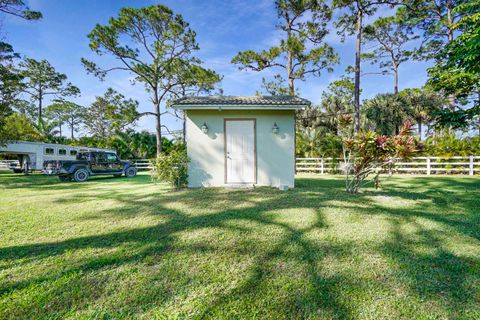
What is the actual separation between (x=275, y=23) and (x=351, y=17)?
446cm

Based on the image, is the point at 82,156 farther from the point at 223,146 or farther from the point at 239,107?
the point at 239,107

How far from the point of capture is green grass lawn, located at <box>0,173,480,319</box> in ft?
6.08

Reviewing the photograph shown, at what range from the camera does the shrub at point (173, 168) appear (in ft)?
22.2

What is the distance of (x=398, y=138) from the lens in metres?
5.44

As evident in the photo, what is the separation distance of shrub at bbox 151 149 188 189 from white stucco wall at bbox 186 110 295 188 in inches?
9.0

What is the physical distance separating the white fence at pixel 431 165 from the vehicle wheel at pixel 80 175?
12.6m

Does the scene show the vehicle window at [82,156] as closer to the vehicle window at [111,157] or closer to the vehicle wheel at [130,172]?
the vehicle window at [111,157]

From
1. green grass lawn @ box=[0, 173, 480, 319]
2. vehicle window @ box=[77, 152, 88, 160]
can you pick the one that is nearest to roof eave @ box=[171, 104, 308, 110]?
green grass lawn @ box=[0, 173, 480, 319]

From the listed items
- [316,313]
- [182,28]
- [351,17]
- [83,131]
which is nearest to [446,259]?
[316,313]

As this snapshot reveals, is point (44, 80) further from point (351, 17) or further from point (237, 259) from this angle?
point (237, 259)

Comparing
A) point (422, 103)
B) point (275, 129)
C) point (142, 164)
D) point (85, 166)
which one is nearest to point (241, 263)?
point (275, 129)

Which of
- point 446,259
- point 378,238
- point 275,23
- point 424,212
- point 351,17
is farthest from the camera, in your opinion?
point 275,23

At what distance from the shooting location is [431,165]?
40.6ft

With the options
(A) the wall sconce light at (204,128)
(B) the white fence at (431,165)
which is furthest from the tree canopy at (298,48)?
(A) the wall sconce light at (204,128)
